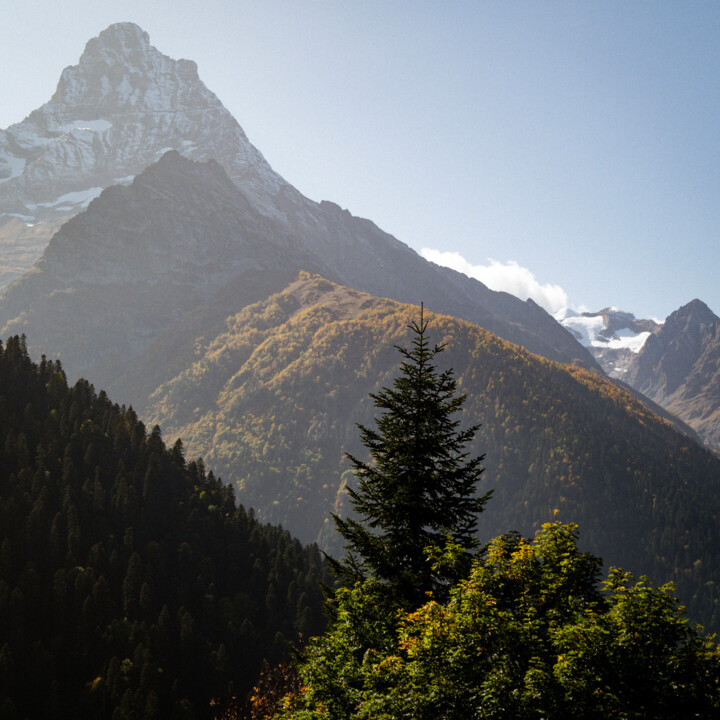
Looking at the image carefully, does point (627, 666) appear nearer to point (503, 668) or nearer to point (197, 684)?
point (503, 668)

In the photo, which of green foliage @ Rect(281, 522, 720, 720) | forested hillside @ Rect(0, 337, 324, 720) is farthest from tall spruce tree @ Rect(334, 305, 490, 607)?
forested hillside @ Rect(0, 337, 324, 720)

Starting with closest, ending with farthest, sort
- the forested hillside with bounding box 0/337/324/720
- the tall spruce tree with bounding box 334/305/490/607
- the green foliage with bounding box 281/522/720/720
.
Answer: the green foliage with bounding box 281/522/720/720 → the tall spruce tree with bounding box 334/305/490/607 → the forested hillside with bounding box 0/337/324/720

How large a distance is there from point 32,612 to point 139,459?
3789 cm

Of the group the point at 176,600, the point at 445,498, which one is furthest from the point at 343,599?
the point at 176,600

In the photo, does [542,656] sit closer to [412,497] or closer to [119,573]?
[412,497]

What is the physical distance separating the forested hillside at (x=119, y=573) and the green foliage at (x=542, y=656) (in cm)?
6551

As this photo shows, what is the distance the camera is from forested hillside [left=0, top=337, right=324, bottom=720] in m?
74.0

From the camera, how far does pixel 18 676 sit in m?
70.8

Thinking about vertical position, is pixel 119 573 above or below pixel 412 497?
below

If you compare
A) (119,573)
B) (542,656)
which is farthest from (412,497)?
(119,573)

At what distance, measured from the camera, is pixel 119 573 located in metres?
89.9

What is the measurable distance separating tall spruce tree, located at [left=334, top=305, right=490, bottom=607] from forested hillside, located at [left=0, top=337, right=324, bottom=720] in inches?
2378

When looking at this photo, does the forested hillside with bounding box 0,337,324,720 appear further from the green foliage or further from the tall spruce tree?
the green foliage

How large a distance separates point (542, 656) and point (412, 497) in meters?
9.19
